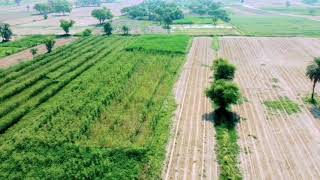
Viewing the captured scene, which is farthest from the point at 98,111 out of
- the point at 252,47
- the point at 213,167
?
the point at 252,47

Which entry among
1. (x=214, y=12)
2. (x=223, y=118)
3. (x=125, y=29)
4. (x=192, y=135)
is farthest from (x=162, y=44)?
(x=214, y=12)

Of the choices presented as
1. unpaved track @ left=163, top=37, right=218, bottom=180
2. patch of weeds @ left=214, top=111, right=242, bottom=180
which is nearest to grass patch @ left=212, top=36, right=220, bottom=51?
unpaved track @ left=163, top=37, right=218, bottom=180

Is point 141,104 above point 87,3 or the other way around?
the other way around

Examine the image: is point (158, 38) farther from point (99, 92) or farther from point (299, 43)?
point (99, 92)

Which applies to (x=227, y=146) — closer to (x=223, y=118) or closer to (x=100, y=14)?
(x=223, y=118)

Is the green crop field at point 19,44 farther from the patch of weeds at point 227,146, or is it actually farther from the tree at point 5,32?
the patch of weeds at point 227,146

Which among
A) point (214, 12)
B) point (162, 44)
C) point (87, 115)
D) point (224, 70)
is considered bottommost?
point (87, 115)

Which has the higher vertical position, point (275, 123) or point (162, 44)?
point (162, 44)

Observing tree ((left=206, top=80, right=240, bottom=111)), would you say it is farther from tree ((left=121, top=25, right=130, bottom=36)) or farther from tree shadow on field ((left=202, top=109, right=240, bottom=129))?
tree ((left=121, top=25, right=130, bottom=36))
